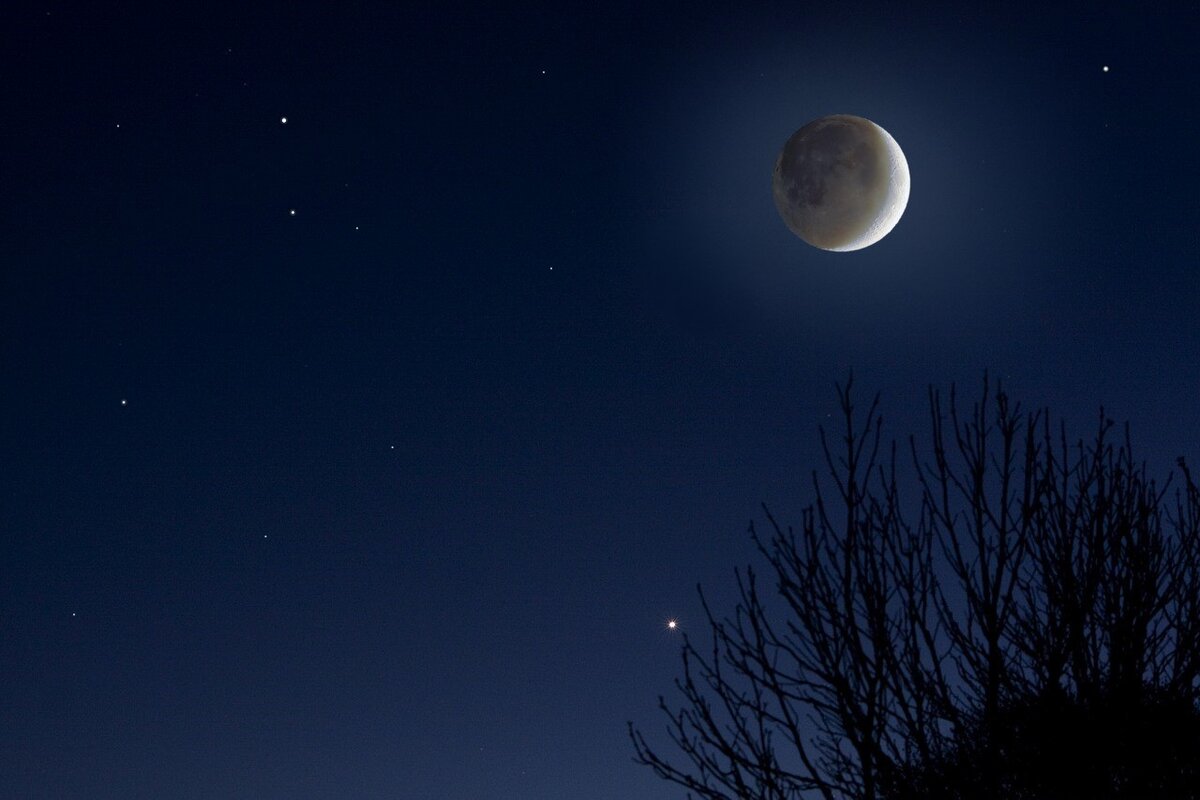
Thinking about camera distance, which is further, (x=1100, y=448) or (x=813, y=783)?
(x=1100, y=448)

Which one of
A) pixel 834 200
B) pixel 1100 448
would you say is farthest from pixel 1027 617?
pixel 834 200

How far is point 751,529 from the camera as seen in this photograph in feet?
17.1

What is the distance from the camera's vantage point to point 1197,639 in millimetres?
4770

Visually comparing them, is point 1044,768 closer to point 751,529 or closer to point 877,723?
point 877,723

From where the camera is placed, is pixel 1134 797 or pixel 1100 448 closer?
pixel 1134 797

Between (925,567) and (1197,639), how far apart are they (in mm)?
1405

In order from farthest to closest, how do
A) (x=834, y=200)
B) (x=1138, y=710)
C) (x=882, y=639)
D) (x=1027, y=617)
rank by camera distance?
1. (x=834, y=200)
2. (x=1027, y=617)
3. (x=1138, y=710)
4. (x=882, y=639)

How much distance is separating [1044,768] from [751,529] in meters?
1.95

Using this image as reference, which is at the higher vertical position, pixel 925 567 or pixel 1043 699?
pixel 925 567

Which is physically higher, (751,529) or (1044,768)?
(751,529)

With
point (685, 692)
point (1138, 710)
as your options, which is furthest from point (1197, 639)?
point (685, 692)

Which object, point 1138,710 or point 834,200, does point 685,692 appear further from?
point 834,200

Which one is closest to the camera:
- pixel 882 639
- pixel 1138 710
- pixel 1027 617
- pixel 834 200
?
pixel 882 639

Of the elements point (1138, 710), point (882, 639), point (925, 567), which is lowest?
point (1138, 710)
